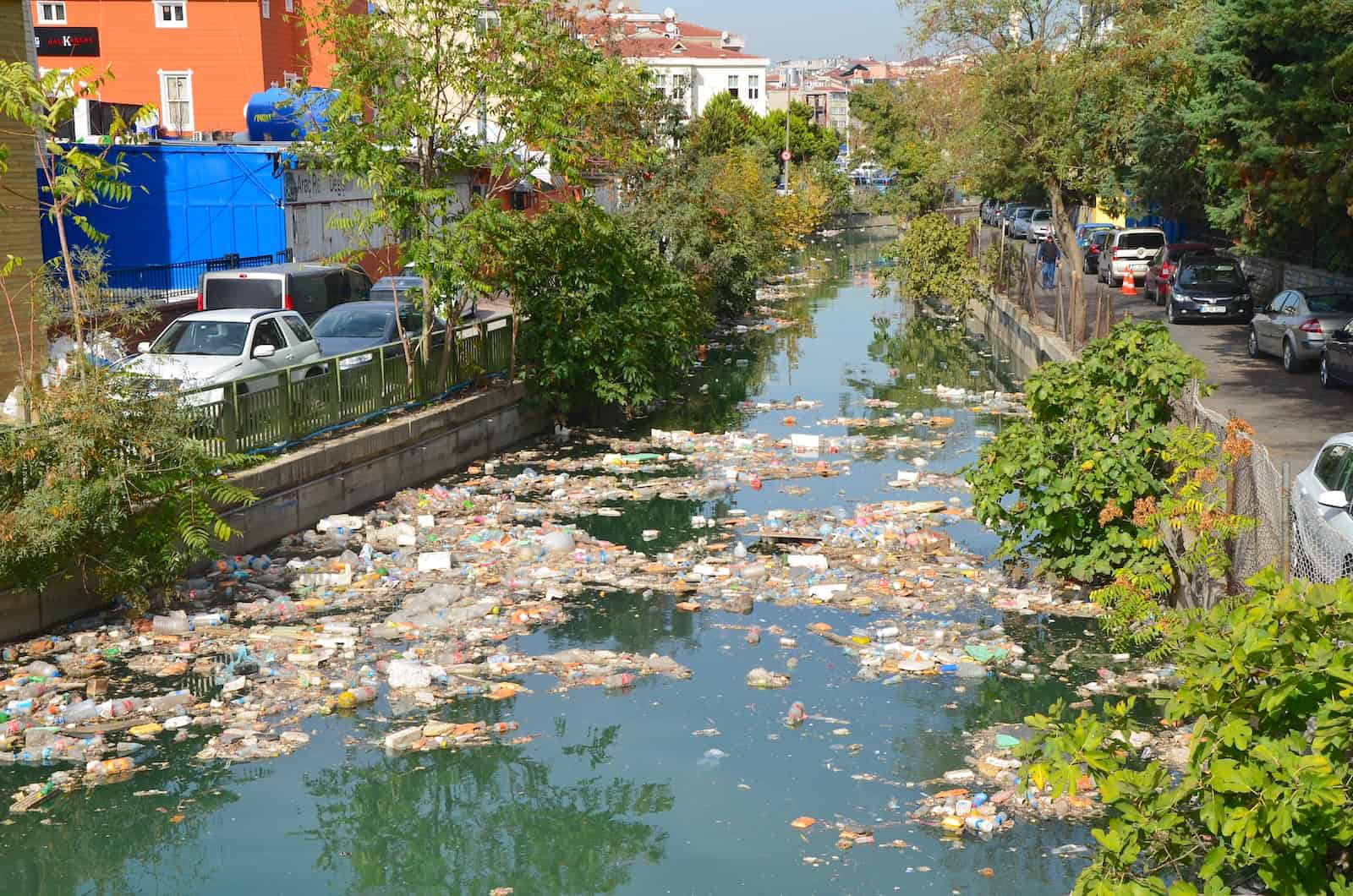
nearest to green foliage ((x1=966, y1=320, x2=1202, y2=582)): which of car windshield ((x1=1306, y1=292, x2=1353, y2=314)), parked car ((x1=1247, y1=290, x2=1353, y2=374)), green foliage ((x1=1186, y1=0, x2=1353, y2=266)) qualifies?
green foliage ((x1=1186, y1=0, x2=1353, y2=266))

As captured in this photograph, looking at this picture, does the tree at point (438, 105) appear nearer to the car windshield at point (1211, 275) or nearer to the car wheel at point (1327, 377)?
the car wheel at point (1327, 377)

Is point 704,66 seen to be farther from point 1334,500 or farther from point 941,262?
point 1334,500

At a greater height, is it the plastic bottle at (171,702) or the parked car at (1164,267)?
the parked car at (1164,267)

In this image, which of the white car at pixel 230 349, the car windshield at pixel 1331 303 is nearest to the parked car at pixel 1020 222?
the car windshield at pixel 1331 303

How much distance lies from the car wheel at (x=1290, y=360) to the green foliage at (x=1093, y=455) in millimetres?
13322

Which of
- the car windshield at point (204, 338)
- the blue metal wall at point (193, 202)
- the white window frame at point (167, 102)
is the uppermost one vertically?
the white window frame at point (167, 102)

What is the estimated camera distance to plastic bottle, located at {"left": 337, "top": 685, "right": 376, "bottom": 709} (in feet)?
39.3

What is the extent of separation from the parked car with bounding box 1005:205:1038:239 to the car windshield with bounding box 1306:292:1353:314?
42260 mm

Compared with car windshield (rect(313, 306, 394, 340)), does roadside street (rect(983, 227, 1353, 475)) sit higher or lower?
lower

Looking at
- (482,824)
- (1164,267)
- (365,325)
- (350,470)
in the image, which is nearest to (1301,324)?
(1164,267)

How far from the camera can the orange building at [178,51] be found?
134 ft

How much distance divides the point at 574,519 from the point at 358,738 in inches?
306

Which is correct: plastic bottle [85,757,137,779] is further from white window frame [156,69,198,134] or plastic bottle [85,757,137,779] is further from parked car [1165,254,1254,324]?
white window frame [156,69,198,134]

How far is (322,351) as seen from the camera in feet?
74.0
